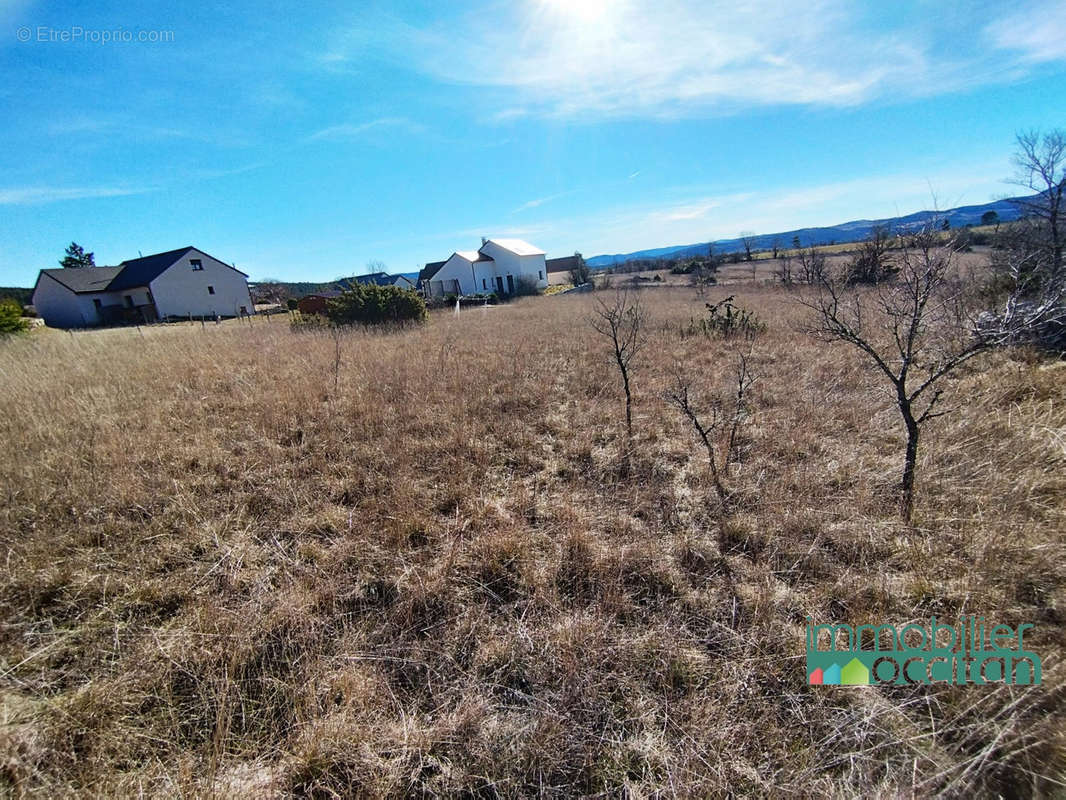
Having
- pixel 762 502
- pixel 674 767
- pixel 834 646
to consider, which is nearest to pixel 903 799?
pixel 834 646

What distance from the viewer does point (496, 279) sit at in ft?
127

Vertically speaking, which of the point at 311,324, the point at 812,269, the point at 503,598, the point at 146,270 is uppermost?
the point at 146,270

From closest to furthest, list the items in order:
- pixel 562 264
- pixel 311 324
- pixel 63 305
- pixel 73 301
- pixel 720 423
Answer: pixel 720 423 → pixel 311 324 → pixel 73 301 → pixel 63 305 → pixel 562 264

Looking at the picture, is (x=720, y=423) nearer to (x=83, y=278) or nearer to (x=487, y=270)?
(x=487, y=270)

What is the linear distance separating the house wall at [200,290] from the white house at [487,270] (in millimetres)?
15552

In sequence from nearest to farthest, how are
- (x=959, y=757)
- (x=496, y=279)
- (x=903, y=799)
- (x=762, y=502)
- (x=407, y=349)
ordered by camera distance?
(x=903, y=799) → (x=959, y=757) → (x=762, y=502) → (x=407, y=349) → (x=496, y=279)

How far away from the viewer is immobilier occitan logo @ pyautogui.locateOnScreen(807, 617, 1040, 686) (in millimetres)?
1778

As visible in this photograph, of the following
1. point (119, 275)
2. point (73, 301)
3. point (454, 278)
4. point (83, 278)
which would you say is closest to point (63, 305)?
point (73, 301)

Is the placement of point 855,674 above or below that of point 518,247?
below

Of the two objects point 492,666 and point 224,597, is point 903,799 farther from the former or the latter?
point 224,597

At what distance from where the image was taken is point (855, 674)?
1850 mm

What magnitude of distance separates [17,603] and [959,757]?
15.6 ft

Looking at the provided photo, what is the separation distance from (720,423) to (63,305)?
43370mm

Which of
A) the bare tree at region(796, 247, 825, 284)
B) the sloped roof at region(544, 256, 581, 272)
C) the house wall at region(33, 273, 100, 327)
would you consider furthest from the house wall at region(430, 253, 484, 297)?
the bare tree at region(796, 247, 825, 284)
